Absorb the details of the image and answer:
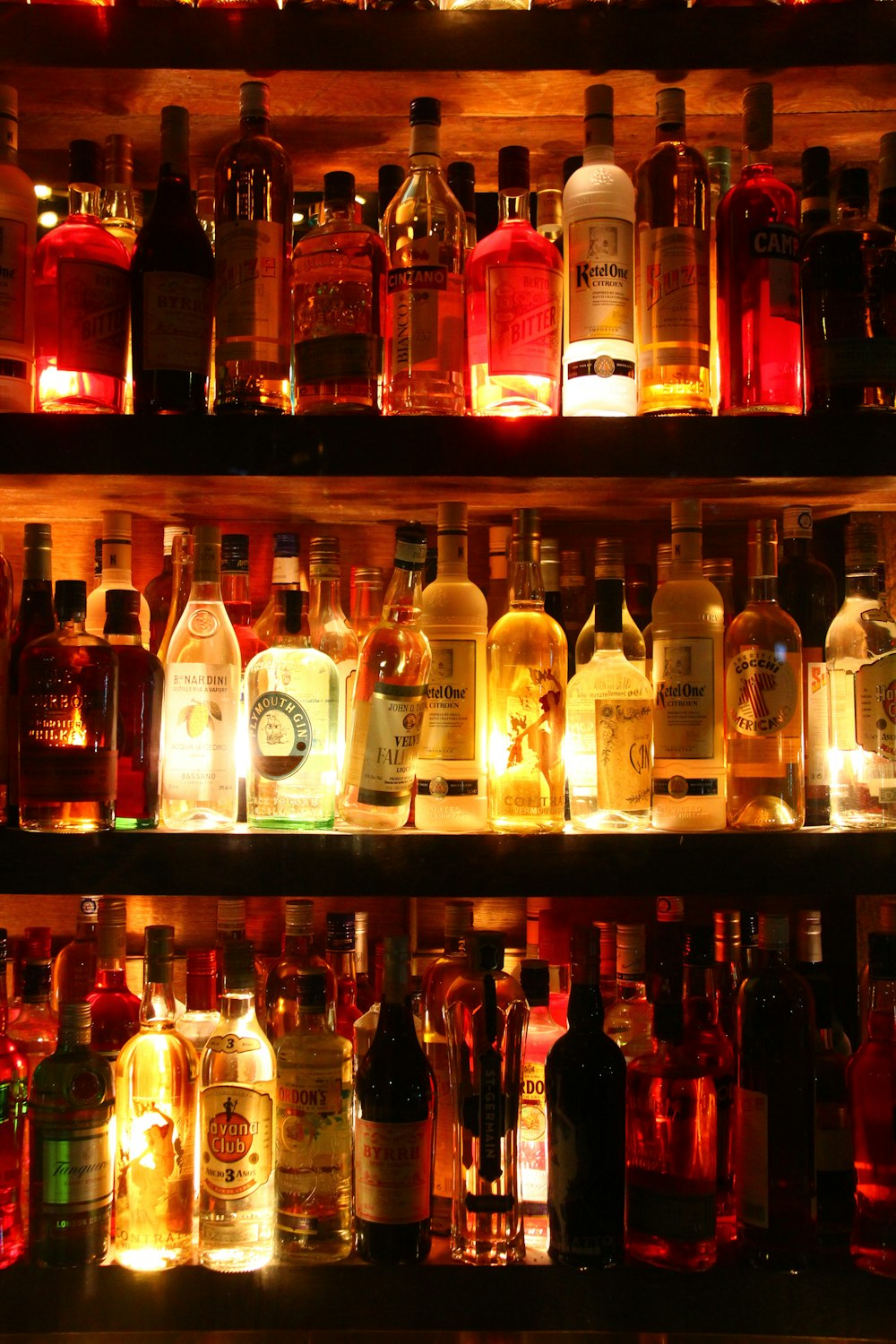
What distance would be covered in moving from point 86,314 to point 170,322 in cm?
10

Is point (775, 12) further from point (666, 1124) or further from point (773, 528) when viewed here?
point (666, 1124)

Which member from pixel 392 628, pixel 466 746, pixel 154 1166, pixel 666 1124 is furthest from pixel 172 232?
pixel 666 1124

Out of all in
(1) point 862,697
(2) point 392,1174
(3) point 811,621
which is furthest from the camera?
(3) point 811,621

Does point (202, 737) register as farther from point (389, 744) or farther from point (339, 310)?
point (339, 310)

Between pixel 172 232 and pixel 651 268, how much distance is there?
0.56 metres

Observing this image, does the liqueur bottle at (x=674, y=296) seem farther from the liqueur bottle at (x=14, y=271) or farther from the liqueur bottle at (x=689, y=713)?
the liqueur bottle at (x=14, y=271)

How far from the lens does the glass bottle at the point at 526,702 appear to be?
1148mm

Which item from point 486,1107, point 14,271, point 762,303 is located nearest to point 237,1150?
point 486,1107

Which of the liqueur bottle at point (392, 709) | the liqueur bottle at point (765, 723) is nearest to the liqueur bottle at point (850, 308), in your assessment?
the liqueur bottle at point (765, 723)

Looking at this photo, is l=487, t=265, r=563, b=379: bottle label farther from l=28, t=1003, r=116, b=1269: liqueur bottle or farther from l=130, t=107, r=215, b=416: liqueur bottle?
l=28, t=1003, r=116, b=1269: liqueur bottle

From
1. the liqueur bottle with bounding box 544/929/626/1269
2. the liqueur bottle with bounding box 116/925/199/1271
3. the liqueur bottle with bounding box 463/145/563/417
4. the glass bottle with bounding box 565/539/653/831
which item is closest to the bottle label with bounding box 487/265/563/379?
the liqueur bottle with bounding box 463/145/563/417

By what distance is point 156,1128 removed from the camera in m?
1.14

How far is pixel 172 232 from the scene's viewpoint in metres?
1.23

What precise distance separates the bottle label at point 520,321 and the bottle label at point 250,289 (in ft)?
0.77
